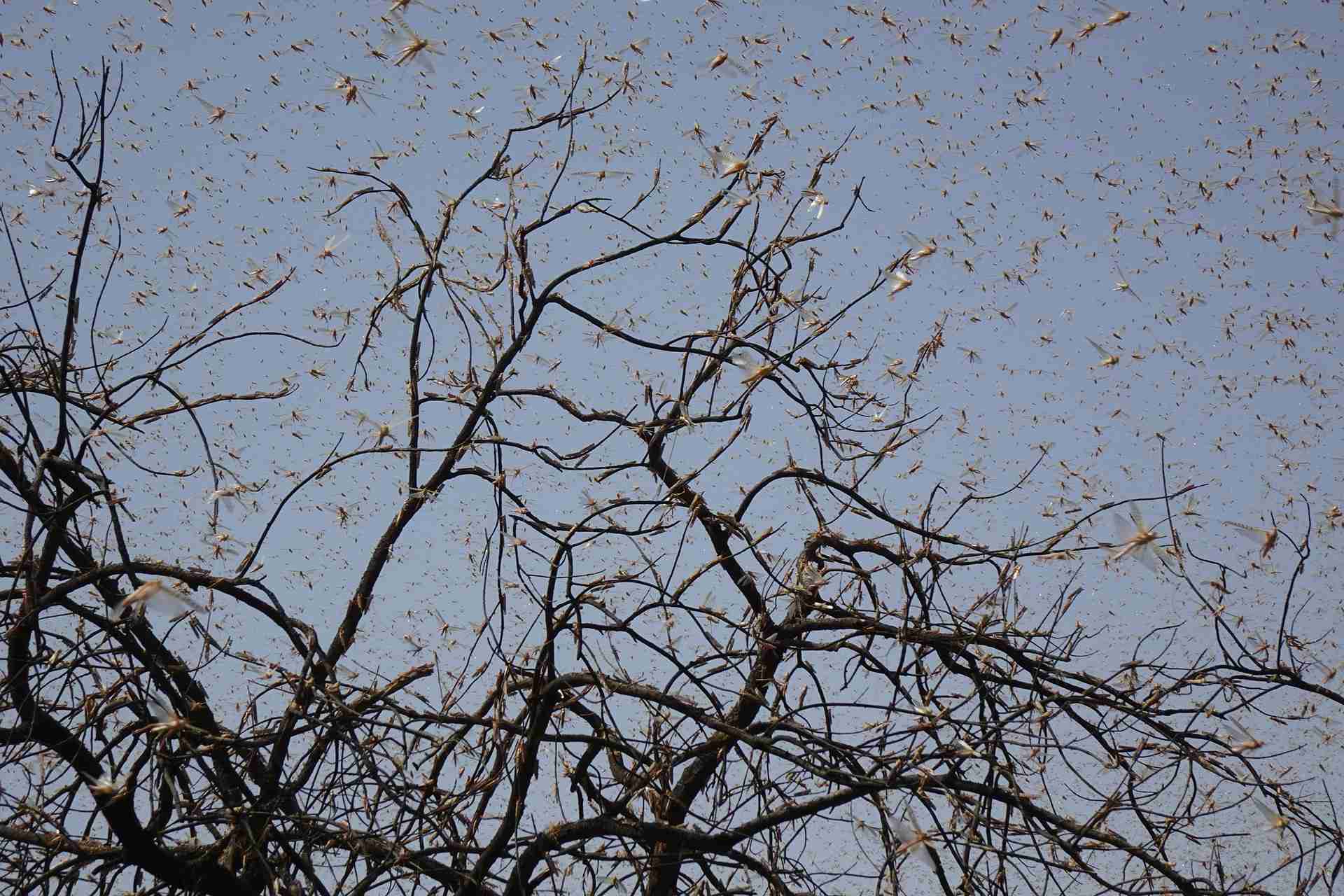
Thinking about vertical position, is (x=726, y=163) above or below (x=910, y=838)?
above

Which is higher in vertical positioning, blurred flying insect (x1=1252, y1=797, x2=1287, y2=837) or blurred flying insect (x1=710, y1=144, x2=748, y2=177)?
blurred flying insect (x1=710, y1=144, x2=748, y2=177)

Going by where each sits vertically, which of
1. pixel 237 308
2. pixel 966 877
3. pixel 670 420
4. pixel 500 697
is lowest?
pixel 966 877

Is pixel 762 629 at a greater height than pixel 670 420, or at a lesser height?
lesser

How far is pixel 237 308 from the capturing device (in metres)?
2.48

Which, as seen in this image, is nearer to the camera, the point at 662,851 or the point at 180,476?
the point at 662,851

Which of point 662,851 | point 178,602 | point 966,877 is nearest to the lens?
point 178,602

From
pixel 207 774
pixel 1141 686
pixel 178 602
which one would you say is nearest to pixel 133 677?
pixel 207 774

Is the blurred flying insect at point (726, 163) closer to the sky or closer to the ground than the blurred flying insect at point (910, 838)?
closer to the sky

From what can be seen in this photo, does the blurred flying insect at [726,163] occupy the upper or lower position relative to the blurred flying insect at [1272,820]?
upper

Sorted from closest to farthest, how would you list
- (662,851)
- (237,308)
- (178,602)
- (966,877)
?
(178,602) → (966,877) → (662,851) → (237,308)

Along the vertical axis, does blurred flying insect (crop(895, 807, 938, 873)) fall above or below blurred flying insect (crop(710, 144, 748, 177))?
below

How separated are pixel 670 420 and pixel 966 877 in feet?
3.28

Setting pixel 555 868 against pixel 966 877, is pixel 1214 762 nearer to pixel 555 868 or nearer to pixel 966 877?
pixel 966 877

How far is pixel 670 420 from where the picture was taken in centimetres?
232
